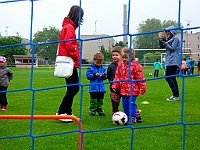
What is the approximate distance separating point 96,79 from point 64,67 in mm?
Answer: 1155

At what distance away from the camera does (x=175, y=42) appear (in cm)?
705

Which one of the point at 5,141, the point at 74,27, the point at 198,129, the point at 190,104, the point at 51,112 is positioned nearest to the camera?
the point at 5,141

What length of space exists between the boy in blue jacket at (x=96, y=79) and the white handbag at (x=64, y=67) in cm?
95

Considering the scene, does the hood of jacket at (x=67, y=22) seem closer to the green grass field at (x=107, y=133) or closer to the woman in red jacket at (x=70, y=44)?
the woman in red jacket at (x=70, y=44)

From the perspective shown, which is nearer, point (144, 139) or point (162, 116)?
point (144, 139)

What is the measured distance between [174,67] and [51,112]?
264cm

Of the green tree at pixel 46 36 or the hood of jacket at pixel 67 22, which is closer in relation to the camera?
the hood of jacket at pixel 67 22

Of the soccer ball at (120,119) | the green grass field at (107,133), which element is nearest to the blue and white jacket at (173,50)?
the green grass field at (107,133)

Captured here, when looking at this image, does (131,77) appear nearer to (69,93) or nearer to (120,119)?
(120,119)

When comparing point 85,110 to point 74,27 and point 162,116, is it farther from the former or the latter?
point 74,27

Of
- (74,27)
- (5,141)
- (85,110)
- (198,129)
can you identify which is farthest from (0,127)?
(198,129)

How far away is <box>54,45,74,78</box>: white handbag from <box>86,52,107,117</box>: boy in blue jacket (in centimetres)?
95

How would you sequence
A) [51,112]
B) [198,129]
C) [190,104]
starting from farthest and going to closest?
[190,104], [51,112], [198,129]

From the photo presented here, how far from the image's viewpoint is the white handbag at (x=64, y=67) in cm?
453
